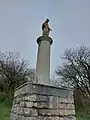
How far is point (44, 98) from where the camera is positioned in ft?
12.5

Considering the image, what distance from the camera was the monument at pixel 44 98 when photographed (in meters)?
3.67

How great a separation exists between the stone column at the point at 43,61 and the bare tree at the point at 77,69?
13400 mm

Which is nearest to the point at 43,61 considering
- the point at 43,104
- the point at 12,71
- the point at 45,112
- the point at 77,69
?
the point at 43,104

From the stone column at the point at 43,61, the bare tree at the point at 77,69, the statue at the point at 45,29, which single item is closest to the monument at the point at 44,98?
the stone column at the point at 43,61

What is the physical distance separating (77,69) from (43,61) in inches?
581

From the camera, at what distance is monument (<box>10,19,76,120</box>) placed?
367 cm

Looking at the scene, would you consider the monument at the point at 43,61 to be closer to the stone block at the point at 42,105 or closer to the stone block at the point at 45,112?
the stone block at the point at 42,105

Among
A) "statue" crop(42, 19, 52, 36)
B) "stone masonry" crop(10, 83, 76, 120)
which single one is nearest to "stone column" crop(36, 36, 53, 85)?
"statue" crop(42, 19, 52, 36)

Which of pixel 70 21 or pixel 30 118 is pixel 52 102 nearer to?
pixel 30 118

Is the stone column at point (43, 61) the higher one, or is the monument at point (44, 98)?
the stone column at point (43, 61)

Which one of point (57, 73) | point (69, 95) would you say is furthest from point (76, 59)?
point (69, 95)

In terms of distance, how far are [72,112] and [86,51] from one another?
15.7 m

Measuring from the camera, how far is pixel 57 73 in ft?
66.2

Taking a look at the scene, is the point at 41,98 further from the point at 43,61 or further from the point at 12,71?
the point at 12,71
